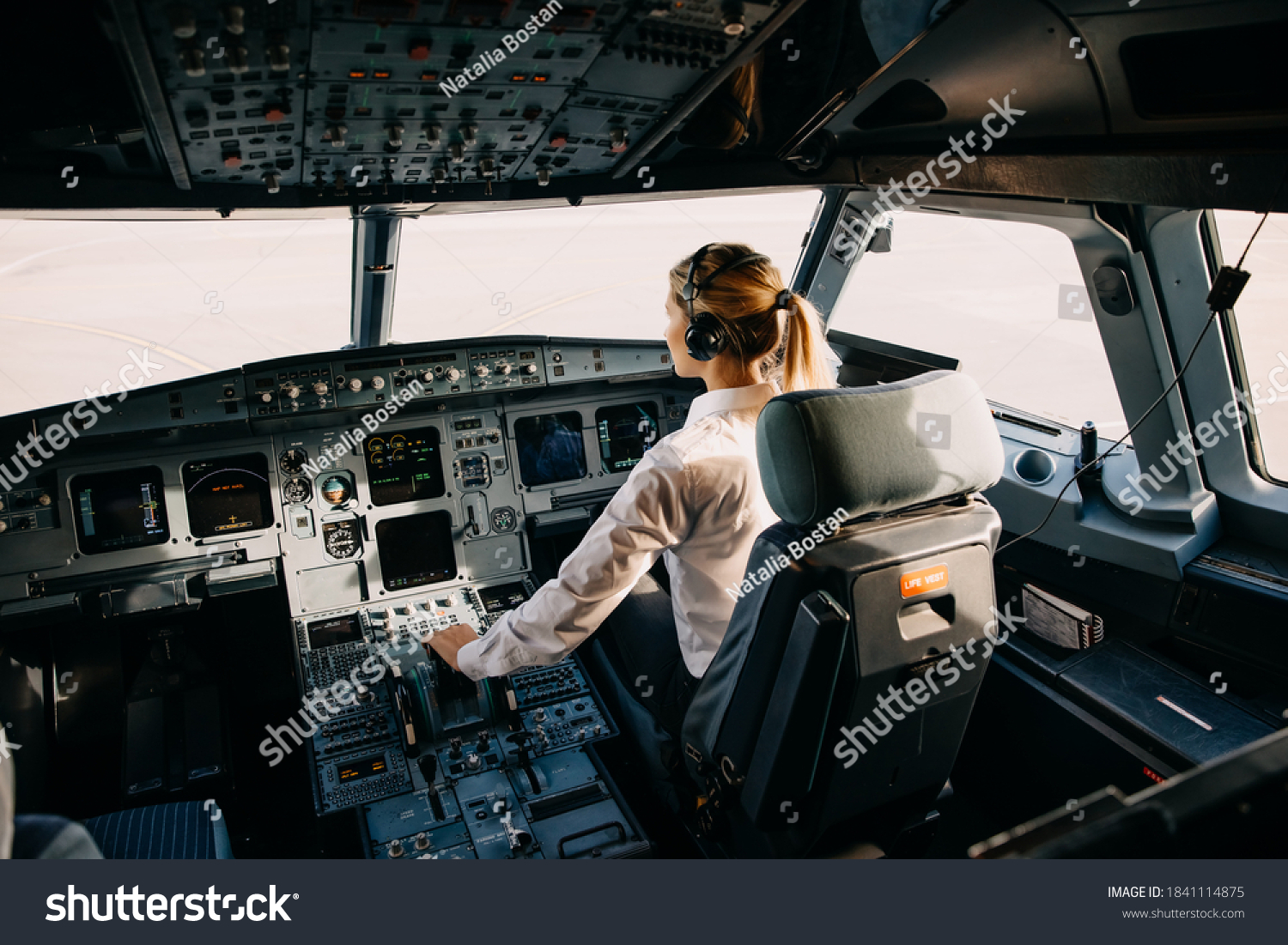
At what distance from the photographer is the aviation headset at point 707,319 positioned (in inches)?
66.3

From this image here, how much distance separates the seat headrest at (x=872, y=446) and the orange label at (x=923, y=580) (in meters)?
0.12

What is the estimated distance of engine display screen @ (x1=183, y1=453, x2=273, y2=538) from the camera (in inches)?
111

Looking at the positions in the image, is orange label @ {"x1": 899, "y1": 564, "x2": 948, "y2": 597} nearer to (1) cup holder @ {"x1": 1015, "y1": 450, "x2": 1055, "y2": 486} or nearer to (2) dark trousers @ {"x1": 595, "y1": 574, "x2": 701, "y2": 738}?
(2) dark trousers @ {"x1": 595, "y1": 574, "x2": 701, "y2": 738}

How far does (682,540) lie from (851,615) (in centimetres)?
42

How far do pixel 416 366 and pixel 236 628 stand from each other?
1.24 metres

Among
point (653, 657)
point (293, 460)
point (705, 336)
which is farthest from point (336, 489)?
point (705, 336)

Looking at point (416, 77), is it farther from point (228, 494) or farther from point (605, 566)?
point (228, 494)

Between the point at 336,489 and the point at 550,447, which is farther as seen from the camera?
the point at 550,447

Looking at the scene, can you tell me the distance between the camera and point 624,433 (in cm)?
338

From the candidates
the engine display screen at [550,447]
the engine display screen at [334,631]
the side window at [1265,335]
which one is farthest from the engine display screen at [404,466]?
the side window at [1265,335]

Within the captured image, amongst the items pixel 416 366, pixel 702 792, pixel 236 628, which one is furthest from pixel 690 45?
pixel 236 628

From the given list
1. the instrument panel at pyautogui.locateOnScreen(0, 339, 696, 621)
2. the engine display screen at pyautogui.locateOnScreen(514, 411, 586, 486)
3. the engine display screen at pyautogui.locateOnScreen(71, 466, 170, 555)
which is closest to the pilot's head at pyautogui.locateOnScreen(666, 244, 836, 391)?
the instrument panel at pyautogui.locateOnScreen(0, 339, 696, 621)

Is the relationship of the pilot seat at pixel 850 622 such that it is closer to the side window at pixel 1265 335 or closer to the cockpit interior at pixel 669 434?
the cockpit interior at pixel 669 434

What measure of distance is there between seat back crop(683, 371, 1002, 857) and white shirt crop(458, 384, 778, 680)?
175 millimetres
